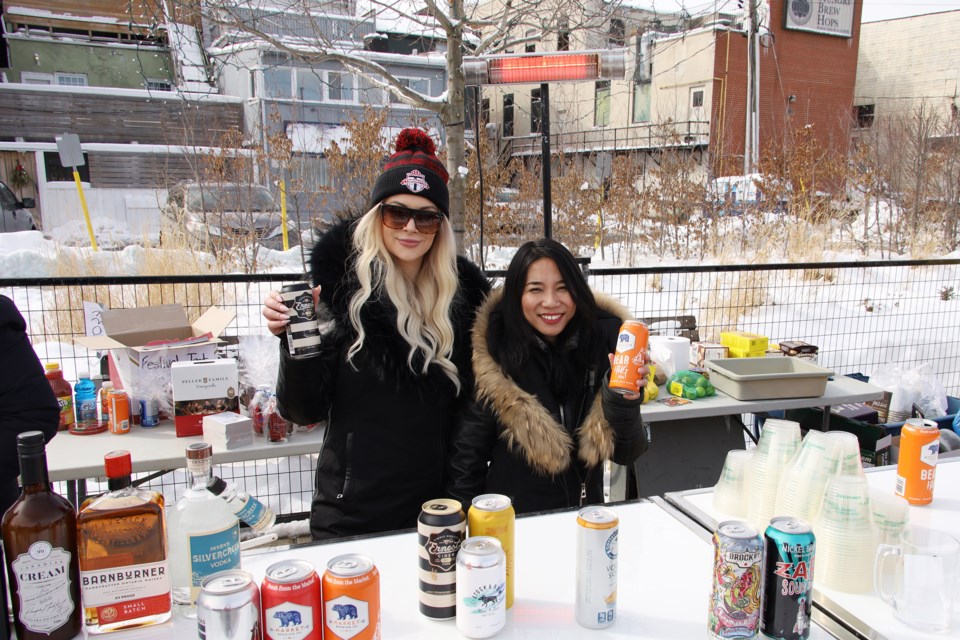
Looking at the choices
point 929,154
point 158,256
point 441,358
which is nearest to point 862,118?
point 929,154

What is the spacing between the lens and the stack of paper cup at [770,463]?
1.72m

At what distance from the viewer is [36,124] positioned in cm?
2012

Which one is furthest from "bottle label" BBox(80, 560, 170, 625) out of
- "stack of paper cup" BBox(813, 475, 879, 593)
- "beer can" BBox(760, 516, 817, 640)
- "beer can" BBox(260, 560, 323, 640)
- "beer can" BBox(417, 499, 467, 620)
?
"stack of paper cup" BBox(813, 475, 879, 593)

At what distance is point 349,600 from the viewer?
3.61 feet

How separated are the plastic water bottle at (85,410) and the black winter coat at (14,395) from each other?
0.93 metres

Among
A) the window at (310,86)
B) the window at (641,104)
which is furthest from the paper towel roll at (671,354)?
the window at (641,104)

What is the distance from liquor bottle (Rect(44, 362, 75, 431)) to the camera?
9.89ft

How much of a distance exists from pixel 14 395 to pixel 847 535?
2.40m

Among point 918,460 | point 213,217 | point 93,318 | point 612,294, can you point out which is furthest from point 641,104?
point 918,460

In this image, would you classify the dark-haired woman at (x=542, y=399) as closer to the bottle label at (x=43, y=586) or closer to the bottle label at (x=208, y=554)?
the bottle label at (x=208, y=554)

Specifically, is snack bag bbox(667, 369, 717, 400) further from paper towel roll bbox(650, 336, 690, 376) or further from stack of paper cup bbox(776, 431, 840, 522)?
stack of paper cup bbox(776, 431, 840, 522)

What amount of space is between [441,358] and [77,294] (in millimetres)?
4843

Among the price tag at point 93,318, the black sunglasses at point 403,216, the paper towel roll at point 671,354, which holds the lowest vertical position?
the paper towel roll at point 671,354

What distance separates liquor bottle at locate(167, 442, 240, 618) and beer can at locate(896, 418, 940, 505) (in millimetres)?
1814
